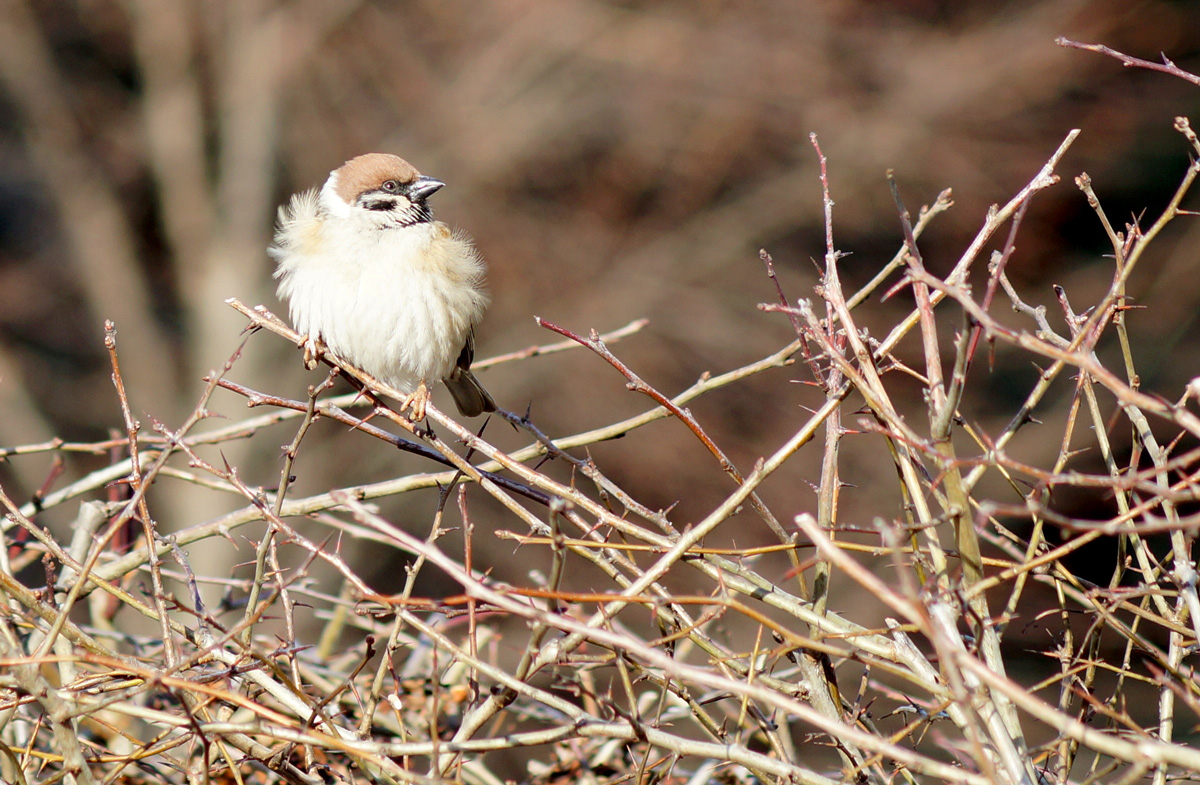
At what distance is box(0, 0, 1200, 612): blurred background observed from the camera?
9.16m

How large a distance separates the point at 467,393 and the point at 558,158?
5.89 metres

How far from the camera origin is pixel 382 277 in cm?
355

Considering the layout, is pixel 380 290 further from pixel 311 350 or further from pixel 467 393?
pixel 467 393

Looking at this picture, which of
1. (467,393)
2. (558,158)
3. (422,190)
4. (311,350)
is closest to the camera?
(311,350)

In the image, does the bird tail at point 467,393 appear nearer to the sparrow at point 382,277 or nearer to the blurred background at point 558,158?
the sparrow at point 382,277

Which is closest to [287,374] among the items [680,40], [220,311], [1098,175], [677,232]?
[220,311]

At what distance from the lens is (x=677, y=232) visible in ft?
31.5

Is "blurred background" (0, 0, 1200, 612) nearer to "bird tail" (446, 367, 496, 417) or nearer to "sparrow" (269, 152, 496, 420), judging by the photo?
"bird tail" (446, 367, 496, 417)

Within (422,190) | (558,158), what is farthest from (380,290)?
(558,158)

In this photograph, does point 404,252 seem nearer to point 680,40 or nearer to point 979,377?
point 680,40

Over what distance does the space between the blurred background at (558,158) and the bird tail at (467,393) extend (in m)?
4.83

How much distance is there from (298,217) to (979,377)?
7798 millimetres

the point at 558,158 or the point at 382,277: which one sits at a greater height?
the point at 382,277

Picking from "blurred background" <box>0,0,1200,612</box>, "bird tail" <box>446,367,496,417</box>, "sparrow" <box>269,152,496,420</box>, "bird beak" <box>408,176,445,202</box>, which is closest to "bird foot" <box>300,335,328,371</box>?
"sparrow" <box>269,152,496,420</box>
